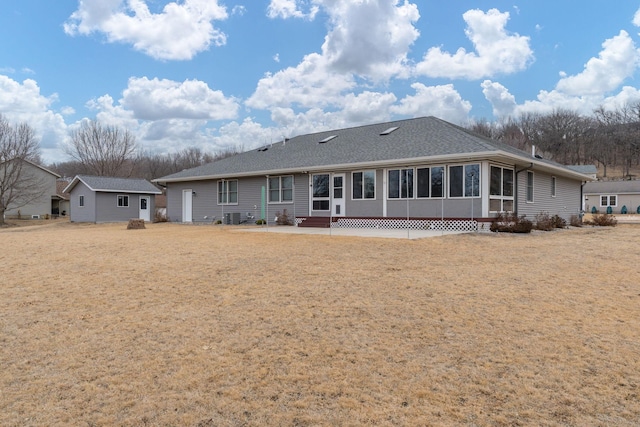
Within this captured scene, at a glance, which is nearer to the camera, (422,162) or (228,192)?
(422,162)

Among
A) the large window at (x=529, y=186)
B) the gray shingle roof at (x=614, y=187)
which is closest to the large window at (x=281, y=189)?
the large window at (x=529, y=186)

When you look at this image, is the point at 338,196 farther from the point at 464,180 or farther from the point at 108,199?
the point at 108,199

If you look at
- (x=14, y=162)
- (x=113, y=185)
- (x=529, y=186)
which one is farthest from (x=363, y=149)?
(x=14, y=162)

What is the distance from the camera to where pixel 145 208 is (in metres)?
33.1

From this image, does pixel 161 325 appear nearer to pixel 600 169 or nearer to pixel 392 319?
pixel 392 319

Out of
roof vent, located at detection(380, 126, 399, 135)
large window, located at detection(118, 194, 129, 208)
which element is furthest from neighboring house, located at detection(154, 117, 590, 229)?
large window, located at detection(118, 194, 129, 208)

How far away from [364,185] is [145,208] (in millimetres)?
22105

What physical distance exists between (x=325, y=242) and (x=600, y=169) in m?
71.8

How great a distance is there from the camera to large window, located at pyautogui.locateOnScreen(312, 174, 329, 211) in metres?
18.7

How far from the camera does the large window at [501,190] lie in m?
14.8

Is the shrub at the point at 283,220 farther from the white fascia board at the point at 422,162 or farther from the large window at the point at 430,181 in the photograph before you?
the large window at the point at 430,181

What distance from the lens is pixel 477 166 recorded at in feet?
48.0

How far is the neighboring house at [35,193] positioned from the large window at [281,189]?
25.5 m

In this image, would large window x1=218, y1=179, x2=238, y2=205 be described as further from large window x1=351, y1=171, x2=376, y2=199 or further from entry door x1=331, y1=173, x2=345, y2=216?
large window x1=351, y1=171, x2=376, y2=199
